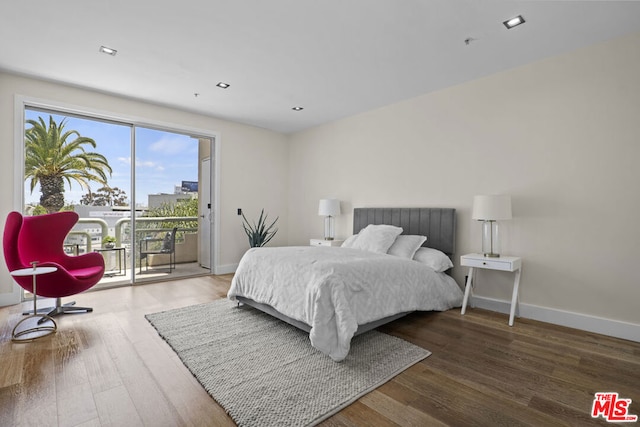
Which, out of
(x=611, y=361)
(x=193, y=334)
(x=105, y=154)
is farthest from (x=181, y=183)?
(x=611, y=361)

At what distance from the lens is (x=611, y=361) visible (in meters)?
2.26

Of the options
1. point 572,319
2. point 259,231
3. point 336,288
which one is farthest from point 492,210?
point 259,231

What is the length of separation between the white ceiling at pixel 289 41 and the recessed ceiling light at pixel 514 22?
53mm

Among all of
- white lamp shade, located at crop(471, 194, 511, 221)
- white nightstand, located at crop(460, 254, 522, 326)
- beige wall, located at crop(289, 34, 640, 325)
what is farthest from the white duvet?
beige wall, located at crop(289, 34, 640, 325)

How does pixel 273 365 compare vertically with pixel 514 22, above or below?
below

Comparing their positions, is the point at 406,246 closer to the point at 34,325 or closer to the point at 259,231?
the point at 259,231

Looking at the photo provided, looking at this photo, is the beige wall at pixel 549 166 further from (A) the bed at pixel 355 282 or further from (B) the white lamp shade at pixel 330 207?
(B) the white lamp shade at pixel 330 207

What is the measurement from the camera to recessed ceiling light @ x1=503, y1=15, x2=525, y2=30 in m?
2.46

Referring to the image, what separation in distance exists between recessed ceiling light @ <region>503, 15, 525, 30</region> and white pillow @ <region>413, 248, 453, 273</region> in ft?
7.36

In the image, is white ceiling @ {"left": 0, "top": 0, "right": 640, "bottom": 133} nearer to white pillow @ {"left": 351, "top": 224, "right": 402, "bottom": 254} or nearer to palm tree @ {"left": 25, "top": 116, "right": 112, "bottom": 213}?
palm tree @ {"left": 25, "top": 116, "right": 112, "bottom": 213}

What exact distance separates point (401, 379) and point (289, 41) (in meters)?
2.87

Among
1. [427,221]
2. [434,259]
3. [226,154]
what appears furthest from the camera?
[226,154]

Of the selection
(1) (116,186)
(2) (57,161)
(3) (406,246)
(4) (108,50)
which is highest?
(4) (108,50)

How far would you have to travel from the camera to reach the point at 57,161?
452cm
